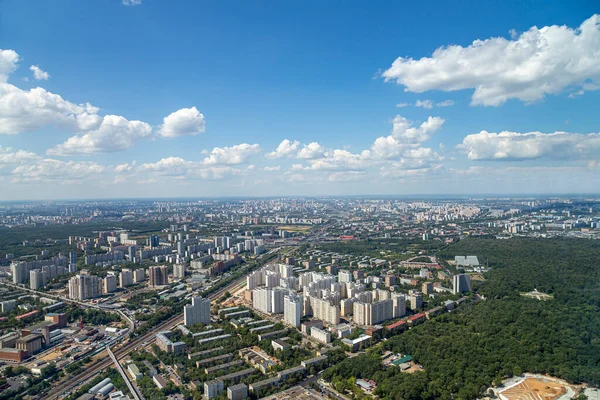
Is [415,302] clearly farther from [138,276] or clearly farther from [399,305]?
[138,276]

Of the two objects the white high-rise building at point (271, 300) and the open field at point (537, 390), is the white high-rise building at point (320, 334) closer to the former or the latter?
the white high-rise building at point (271, 300)

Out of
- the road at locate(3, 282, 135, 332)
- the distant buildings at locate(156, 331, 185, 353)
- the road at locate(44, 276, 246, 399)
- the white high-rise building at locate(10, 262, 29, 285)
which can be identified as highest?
the white high-rise building at locate(10, 262, 29, 285)

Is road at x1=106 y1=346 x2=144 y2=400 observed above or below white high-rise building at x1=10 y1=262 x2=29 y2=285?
below

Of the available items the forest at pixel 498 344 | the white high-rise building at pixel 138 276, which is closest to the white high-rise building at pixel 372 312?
the forest at pixel 498 344

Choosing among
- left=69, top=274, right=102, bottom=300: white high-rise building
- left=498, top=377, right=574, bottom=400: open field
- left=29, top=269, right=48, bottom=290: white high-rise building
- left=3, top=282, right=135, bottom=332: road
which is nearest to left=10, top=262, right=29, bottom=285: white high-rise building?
left=3, top=282, right=135, bottom=332: road

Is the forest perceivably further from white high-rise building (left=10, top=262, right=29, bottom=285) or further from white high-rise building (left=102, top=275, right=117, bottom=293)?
white high-rise building (left=10, top=262, right=29, bottom=285)

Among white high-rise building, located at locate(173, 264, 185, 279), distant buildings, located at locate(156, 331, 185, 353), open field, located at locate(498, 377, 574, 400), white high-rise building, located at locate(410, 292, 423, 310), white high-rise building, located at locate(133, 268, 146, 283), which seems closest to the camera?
open field, located at locate(498, 377, 574, 400)

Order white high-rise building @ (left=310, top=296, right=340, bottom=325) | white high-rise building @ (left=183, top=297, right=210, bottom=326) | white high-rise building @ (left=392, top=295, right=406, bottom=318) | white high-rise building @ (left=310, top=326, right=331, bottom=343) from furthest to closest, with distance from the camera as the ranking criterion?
white high-rise building @ (left=392, top=295, right=406, bottom=318)
white high-rise building @ (left=310, top=296, right=340, bottom=325)
white high-rise building @ (left=183, top=297, right=210, bottom=326)
white high-rise building @ (left=310, top=326, right=331, bottom=343)

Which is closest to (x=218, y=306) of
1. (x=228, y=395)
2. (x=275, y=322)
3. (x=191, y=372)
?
(x=275, y=322)
